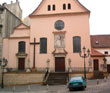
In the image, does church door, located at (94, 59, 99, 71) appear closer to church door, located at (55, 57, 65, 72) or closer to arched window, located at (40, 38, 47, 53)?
church door, located at (55, 57, 65, 72)

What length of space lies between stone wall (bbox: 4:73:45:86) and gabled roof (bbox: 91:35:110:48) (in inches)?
893

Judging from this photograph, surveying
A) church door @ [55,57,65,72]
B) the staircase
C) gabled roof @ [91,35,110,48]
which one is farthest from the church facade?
gabled roof @ [91,35,110,48]

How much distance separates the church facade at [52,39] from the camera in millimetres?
30875

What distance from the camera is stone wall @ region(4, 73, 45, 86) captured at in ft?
91.0

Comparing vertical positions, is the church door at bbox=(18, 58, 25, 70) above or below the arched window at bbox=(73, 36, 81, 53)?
below

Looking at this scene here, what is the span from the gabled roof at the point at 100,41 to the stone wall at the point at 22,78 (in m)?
22.7

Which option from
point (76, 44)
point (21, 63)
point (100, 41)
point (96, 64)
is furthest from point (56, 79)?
point (100, 41)

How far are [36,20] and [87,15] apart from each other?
9084mm

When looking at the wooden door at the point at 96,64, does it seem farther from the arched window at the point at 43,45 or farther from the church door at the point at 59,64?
the arched window at the point at 43,45

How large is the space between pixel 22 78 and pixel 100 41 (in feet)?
86.0

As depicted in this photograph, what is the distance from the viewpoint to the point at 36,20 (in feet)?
108

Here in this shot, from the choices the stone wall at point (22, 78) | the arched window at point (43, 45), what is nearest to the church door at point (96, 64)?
the arched window at point (43, 45)

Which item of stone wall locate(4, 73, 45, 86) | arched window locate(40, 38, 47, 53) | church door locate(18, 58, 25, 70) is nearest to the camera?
stone wall locate(4, 73, 45, 86)

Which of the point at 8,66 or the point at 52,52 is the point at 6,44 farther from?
the point at 52,52
